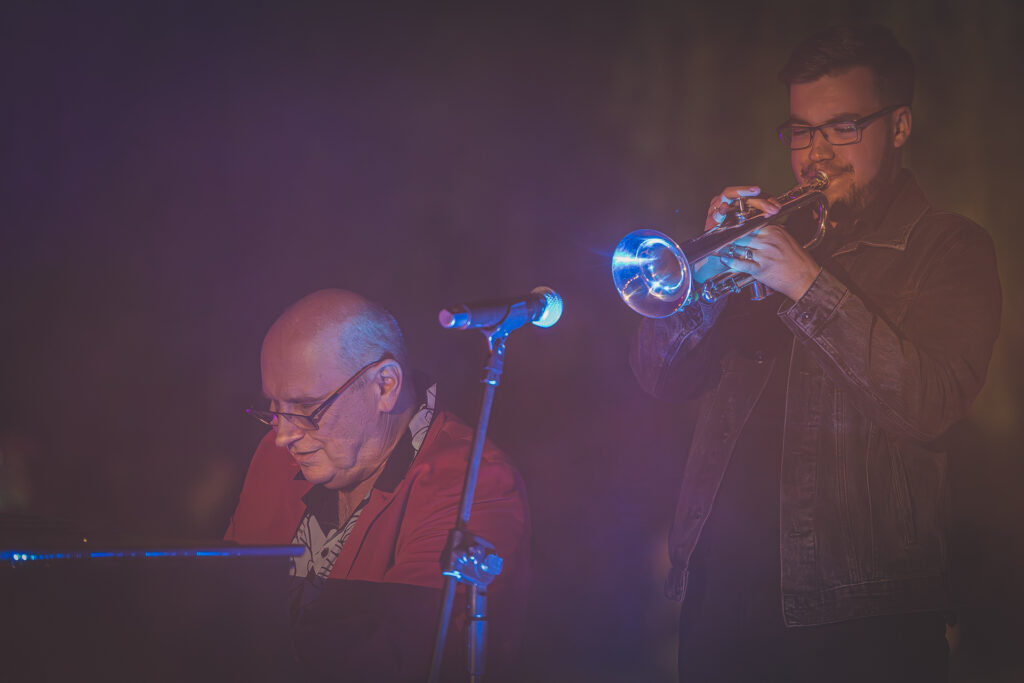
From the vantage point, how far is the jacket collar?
2.21m

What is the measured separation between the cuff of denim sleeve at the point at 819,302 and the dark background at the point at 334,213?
0.60 metres

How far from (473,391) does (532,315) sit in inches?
54.6

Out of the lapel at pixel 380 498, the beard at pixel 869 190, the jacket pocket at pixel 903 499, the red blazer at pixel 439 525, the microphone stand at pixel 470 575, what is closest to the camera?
the microphone stand at pixel 470 575

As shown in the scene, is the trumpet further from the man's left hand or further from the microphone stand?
the microphone stand

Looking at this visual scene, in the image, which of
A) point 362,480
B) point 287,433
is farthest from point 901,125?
point 287,433

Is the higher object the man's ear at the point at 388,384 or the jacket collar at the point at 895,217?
the jacket collar at the point at 895,217

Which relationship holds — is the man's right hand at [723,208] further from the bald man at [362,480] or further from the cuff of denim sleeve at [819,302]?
the bald man at [362,480]

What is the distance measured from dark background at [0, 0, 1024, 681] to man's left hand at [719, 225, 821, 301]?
0.45 meters

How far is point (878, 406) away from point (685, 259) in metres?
0.63

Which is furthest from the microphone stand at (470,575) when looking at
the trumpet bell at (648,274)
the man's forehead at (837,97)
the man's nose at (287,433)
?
the man's forehead at (837,97)

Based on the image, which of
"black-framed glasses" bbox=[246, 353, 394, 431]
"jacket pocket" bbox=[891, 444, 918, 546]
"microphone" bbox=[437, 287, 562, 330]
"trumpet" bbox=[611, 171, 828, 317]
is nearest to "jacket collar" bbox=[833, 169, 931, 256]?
"trumpet" bbox=[611, 171, 828, 317]

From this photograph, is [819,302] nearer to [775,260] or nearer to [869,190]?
[775,260]

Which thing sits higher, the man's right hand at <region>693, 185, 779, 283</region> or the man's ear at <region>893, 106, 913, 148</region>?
the man's ear at <region>893, 106, 913, 148</region>

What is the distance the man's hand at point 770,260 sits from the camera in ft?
7.04
